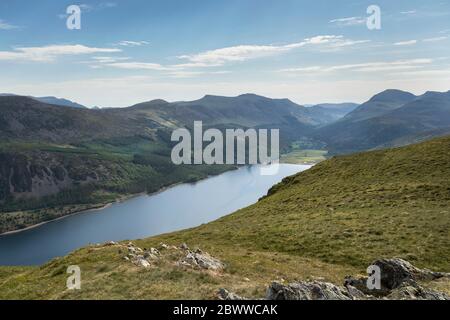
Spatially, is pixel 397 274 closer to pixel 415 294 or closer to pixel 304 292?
pixel 415 294

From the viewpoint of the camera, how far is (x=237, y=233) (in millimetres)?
55375

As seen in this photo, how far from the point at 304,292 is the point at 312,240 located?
25066mm

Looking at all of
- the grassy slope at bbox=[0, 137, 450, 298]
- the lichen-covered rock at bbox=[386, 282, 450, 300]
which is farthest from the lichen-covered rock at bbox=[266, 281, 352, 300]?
the lichen-covered rock at bbox=[386, 282, 450, 300]

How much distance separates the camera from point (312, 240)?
46625 mm

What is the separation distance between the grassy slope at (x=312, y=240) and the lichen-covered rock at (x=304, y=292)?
106 inches

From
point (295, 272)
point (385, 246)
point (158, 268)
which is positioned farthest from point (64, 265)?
point (385, 246)

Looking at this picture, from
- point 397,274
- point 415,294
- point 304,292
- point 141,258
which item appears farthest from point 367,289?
point 141,258

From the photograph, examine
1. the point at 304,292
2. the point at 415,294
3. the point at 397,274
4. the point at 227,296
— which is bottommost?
the point at 397,274

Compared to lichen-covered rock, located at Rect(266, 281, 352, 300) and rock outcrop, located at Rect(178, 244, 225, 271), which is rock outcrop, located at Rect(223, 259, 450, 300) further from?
rock outcrop, located at Rect(178, 244, 225, 271)

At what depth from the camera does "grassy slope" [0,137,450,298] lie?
2852 centimetres

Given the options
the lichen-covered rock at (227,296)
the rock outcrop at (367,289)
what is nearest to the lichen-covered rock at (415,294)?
the rock outcrop at (367,289)

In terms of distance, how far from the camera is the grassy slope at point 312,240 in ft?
93.6

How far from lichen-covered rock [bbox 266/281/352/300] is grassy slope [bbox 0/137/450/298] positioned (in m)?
2.68
